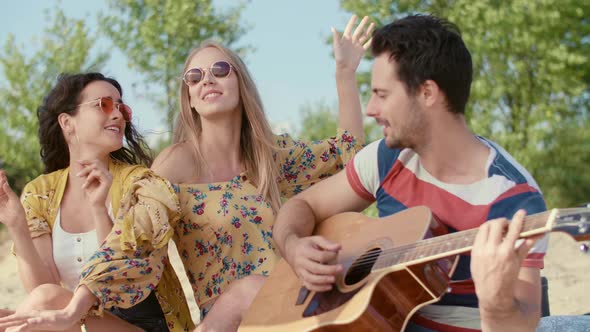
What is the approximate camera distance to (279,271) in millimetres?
2840

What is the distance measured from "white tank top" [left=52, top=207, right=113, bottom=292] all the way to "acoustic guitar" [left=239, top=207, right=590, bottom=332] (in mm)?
1160

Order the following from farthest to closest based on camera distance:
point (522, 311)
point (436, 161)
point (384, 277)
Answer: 1. point (436, 161)
2. point (384, 277)
3. point (522, 311)

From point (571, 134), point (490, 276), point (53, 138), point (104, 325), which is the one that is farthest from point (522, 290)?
point (571, 134)

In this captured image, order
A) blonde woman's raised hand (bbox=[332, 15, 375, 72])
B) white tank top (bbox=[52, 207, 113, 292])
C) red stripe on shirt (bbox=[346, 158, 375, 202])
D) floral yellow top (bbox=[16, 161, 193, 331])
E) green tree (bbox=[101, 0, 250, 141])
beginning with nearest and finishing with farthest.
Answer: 1. red stripe on shirt (bbox=[346, 158, 375, 202])
2. floral yellow top (bbox=[16, 161, 193, 331])
3. white tank top (bbox=[52, 207, 113, 292])
4. blonde woman's raised hand (bbox=[332, 15, 375, 72])
5. green tree (bbox=[101, 0, 250, 141])

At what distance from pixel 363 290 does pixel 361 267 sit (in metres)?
0.17

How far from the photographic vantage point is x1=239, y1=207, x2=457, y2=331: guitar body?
226 cm

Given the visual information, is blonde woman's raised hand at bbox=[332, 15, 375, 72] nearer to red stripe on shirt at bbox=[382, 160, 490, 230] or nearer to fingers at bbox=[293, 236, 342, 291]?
red stripe on shirt at bbox=[382, 160, 490, 230]

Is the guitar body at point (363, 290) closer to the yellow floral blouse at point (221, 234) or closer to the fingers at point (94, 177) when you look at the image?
the yellow floral blouse at point (221, 234)

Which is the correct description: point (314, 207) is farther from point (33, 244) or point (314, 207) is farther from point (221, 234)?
point (33, 244)

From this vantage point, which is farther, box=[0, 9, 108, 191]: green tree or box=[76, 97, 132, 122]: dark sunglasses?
box=[0, 9, 108, 191]: green tree

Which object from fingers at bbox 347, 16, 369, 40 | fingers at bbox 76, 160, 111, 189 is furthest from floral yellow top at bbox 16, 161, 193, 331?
fingers at bbox 347, 16, 369, 40

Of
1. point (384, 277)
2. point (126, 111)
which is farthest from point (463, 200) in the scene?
point (126, 111)

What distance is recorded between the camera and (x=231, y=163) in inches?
147

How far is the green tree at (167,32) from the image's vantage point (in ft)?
45.8
